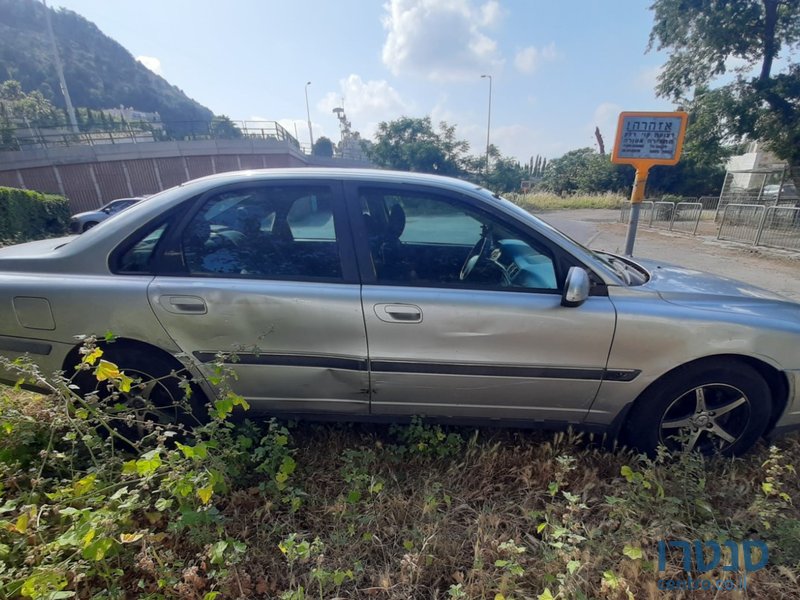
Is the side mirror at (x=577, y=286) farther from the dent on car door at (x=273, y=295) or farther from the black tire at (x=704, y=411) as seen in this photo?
the dent on car door at (x=273, y=295)

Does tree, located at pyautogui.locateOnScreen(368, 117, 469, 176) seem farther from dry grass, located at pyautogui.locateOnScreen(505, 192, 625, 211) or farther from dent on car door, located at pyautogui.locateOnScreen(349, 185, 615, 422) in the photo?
dent on car door, located at pyautogui.locateOnScreen(349, 185, 615, 422)

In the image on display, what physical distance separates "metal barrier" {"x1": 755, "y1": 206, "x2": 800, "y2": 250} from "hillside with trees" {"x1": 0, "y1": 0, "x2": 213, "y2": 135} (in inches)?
2885

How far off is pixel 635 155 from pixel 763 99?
1752 cm

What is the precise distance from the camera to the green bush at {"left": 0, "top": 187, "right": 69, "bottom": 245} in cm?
1228

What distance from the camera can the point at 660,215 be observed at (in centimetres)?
1666

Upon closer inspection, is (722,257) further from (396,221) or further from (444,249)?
(396,221)

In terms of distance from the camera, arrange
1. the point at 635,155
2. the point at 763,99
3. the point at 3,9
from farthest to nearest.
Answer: the point at 3,9 < the point at 763,99 < the point at 635,155

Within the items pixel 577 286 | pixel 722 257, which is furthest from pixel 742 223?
pixel 577 286

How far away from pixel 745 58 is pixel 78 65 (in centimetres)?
10439

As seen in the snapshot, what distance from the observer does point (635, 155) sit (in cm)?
422

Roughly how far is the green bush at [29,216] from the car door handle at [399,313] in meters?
14.3

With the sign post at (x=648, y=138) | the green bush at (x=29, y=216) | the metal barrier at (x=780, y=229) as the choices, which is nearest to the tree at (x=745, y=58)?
the metal barrier at (x=780, y=229)

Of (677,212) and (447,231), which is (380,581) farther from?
(677,212)

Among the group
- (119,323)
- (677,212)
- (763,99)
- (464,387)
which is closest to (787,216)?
(677,212)
